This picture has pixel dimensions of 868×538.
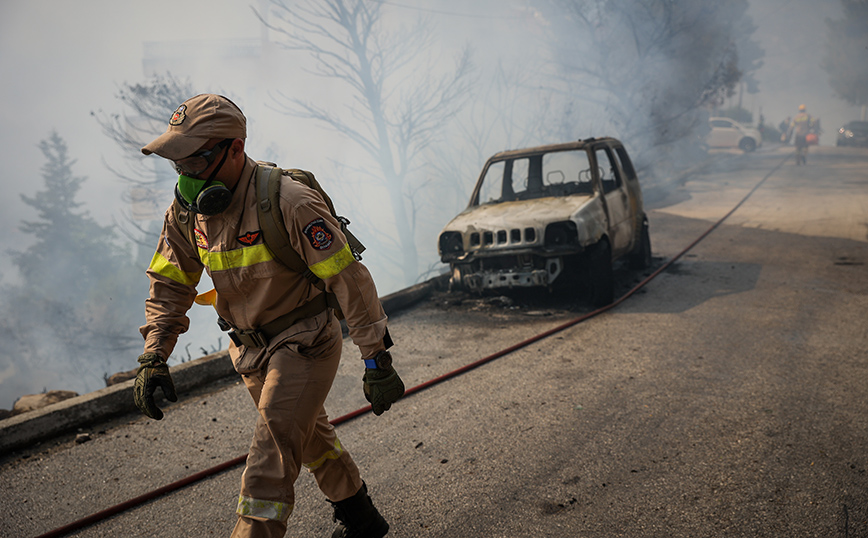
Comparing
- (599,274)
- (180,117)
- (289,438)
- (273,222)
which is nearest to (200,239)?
(273,222)

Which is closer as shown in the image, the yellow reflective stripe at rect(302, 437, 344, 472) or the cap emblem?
the cap emblem

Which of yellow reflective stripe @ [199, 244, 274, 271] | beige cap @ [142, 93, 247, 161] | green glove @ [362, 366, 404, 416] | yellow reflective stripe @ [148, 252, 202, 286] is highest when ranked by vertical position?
beige cap @ [142, 93, 247, 161]

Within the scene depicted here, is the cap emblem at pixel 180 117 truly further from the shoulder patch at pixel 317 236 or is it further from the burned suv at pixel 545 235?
the burned suv at pixel 545 235

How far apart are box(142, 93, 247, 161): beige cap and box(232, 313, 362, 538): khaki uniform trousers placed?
0.76 metres

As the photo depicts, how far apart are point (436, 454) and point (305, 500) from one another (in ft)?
2.60

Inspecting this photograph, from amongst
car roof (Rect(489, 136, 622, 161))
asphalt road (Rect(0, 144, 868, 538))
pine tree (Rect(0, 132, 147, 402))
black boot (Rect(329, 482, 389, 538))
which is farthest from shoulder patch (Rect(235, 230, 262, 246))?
pine tree (Rect(0, 132, 147, 402))

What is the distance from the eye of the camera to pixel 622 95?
66.9ft

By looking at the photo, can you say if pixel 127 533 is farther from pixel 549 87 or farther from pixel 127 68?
pixel 127 68

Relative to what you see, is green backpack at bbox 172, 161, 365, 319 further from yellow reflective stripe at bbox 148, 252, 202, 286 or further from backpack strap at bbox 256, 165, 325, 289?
yellow reflective stripe at bbox 148, 252, 202, 286

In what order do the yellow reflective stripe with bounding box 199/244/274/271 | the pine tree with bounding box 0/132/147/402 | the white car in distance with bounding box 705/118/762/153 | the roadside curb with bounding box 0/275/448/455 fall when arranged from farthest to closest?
the white car in distance with bounding box 705/118/762/153 < the pine tree with bounding box 0/132/147/402 < the roadside curb with bounding box 0/275/448/455 < the yellow reflective stripe with bounding box 199/244/274/271

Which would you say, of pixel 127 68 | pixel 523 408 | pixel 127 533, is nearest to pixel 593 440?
pixel 523 408

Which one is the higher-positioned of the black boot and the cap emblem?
the cap emblem

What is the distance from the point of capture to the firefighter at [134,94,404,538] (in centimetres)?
214

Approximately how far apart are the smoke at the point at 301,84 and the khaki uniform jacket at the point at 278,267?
1703cm
